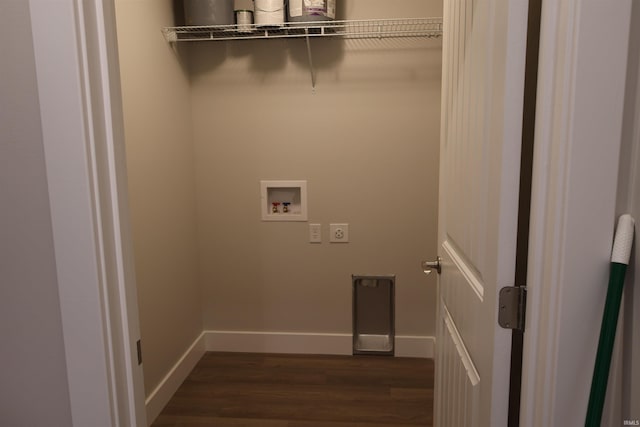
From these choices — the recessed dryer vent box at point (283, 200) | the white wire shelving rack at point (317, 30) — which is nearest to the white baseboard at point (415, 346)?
the recessed dryer vent box at point (283, 200)

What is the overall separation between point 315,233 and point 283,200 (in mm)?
300

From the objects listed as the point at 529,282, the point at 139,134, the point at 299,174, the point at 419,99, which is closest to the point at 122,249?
the point at 529,282

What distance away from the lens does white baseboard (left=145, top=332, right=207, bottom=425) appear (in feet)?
6.98

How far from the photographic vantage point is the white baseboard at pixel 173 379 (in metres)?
2.13

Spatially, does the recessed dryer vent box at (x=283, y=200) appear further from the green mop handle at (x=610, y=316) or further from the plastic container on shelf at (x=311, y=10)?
the green mop handle at (x=610, y=316)

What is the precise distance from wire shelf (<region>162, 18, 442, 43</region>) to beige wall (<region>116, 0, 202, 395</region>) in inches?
5.8

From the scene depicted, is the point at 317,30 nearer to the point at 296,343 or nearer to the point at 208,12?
the point at 208,12

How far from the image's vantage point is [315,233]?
8.88 ft

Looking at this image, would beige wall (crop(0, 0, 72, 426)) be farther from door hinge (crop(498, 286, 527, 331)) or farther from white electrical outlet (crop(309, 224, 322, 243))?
white electrical outlet (crop(309, 224, 322, 243))

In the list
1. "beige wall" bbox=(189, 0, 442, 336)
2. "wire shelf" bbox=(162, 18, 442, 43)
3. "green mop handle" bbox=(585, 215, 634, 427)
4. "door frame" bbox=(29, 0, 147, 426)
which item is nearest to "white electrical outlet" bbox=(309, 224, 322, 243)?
"beige wall" bbox=(189, 0, 442, 336)

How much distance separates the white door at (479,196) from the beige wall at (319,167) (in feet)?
3.65

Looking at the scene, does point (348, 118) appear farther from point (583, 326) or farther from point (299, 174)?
point (583, 326)

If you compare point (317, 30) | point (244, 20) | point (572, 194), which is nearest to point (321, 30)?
point (317, 30)

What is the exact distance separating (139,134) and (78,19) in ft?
4.54
